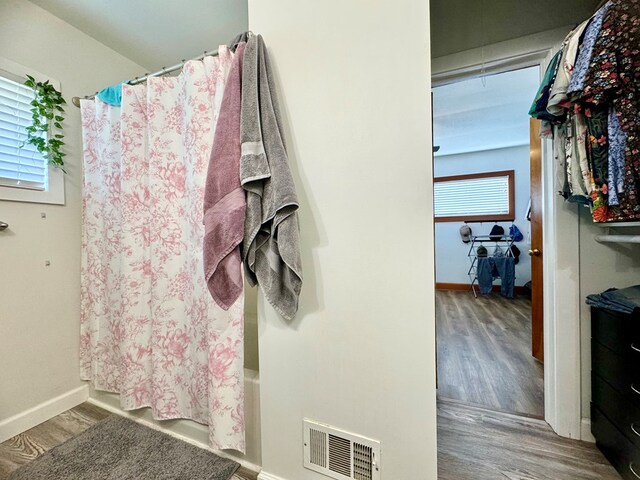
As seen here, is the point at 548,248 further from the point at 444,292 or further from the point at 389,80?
the point at 444,292

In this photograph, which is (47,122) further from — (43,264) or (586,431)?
(586,431)

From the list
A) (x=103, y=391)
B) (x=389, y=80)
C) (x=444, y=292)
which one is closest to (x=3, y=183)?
(x=103, y=391)

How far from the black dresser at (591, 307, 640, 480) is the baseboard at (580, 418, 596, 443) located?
→ 0.10ft

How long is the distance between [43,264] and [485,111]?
4.18 meters

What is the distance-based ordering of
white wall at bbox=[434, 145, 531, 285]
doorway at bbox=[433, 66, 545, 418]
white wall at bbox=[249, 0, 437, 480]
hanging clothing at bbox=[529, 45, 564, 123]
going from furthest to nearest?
white wall at bbox=[434, 145, 531, 285] < doorway at bbox=[433, 66, 545, 418] < hanging clothing at bbox=[529, 45, 564, 123] < white wall at bbox=[249, 0, 437, 480]

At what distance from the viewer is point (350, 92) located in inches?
37.1

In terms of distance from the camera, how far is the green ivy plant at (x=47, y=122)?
149cm

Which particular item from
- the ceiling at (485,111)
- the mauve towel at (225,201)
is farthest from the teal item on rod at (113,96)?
the ceiling at (485,111)

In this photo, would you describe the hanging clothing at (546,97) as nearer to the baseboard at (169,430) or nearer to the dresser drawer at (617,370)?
the dresser drawer at (617,370)

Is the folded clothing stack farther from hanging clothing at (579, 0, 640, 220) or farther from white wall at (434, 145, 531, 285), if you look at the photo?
white wall at (434, 145, 531, 285)

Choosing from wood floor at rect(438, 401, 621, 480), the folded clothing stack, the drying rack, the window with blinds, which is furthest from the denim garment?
the folded clothing stack

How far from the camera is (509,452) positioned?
4.21ft

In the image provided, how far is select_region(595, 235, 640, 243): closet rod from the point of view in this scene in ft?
3.35

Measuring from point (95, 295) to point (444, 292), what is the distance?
4.79 m
